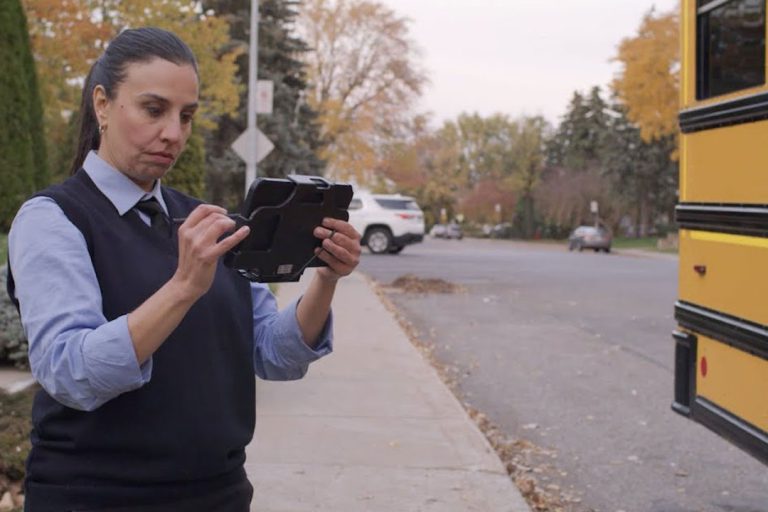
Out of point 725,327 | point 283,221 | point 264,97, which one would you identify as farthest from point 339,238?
point 264,97

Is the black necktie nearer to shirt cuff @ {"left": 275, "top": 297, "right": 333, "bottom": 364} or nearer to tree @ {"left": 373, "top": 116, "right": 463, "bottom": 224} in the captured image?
shirt cuff @ {"left": 275, "top": 297, "right": 333, "bottom": 364}

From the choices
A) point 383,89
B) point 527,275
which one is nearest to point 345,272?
point 527,275

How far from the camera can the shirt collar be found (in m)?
1.84

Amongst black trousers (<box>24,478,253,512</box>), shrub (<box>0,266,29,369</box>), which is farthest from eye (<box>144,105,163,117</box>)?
shrub (<box>0,266,29,369</box>)

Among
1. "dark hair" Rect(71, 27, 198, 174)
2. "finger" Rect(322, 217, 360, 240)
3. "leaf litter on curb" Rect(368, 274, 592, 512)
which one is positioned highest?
"dark hair" Rect(71, 27, 198, 174)

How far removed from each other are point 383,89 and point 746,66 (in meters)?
42.5

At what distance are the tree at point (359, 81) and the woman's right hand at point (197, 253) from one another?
43.5 metres

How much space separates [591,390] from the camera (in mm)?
Answer: 8422

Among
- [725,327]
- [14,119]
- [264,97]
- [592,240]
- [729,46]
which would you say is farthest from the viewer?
[592,240]

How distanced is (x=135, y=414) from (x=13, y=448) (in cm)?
321

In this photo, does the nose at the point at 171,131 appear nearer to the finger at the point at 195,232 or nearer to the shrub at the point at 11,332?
the finger at the point at 195,232

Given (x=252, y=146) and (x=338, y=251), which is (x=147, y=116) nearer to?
(x=338, y=251)

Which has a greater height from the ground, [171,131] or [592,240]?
[171,131]

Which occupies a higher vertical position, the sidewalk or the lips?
the lips
